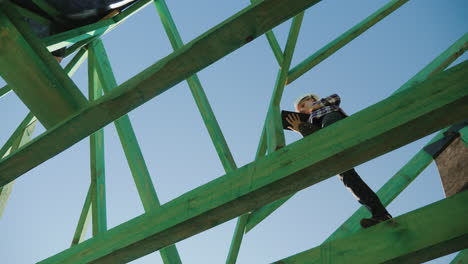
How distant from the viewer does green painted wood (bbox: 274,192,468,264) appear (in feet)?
8.82

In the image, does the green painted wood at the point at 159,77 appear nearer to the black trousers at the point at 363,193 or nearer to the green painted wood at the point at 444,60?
the black trousers at the point at 363,193

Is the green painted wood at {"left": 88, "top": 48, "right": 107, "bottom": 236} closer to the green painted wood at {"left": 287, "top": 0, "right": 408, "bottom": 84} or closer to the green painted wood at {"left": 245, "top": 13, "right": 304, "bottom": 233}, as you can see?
the green painted wood at {"left": 245, "top": 13, "right": 304, "bottom": 233}

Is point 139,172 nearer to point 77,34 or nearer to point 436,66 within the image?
point 77,34

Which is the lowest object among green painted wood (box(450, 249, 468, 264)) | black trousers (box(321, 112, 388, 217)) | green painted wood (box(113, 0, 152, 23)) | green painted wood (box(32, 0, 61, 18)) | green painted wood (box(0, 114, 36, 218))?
green painted wood (box(450, 249, 468, 264))

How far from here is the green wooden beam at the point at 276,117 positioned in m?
3.90

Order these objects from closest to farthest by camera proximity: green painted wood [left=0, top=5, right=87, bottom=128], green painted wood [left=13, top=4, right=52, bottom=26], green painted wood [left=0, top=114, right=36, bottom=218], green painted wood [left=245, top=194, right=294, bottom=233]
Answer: green painted wood [left=0, top=5, right=87, bottom=128] < green painted wood [left=245, top=194, right=294, bottom=233] < green painted wood [left=13, top=4, right=52, bottom=26] < green painted wood [left=0, top=114, right=36, bottom=218]

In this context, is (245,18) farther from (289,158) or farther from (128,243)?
(128,243)

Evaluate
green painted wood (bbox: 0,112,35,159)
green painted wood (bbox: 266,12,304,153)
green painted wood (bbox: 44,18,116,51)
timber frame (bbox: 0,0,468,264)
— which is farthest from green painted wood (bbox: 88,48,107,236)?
green painted wood (bbox: 266,12,304,153)

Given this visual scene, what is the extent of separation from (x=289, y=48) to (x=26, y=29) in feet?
7.20

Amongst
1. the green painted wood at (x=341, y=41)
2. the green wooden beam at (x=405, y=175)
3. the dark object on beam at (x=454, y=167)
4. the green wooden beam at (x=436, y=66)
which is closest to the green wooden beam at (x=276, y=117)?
the green wooden beam at (x=436, y=66)

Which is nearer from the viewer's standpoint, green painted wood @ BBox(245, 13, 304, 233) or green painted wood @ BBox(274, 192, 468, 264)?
green painted wood @ BBox(274, 192, 468, 264)

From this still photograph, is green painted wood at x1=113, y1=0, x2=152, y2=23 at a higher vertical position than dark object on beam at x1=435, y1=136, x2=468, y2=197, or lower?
higher

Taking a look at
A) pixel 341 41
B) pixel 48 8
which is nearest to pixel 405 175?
pixel 341 41

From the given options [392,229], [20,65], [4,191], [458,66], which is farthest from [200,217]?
[4,191]
